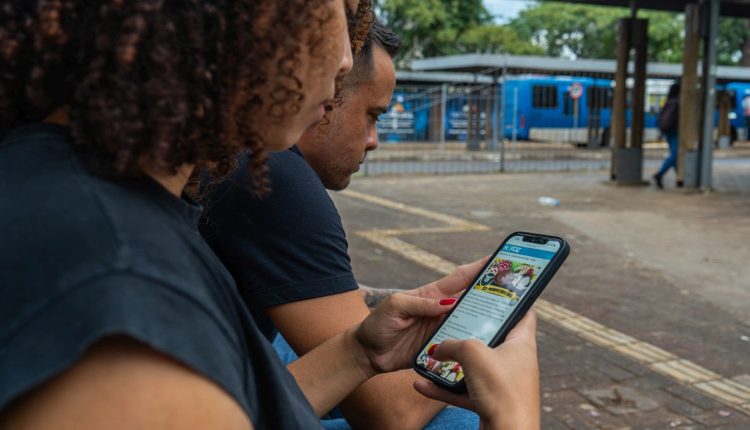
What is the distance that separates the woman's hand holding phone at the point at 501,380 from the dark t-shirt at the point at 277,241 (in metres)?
0.50

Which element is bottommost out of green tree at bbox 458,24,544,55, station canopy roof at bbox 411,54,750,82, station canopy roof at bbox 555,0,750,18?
station canopy roof at bbox 411,54,750,82

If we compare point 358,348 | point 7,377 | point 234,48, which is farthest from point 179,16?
point 358,348

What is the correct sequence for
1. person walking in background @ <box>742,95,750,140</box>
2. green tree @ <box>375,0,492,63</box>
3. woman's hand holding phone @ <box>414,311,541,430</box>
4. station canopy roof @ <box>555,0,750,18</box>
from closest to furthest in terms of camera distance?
woman's hand holding phone @ <box>414,311,541,430</box> → station canopy roof @ <box>555,0,750,18</box> → person walking in background @ <box>742,95,750,140</box> → green tree @ <box>375,0,492,63</box>

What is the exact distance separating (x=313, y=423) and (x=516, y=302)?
0.55m

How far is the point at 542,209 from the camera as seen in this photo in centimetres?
1102

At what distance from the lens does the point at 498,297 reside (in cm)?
158

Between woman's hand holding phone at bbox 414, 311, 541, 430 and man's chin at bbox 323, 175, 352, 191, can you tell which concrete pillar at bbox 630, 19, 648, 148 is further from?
woman's hand holding phone at bbox 414, 311, 541, 430

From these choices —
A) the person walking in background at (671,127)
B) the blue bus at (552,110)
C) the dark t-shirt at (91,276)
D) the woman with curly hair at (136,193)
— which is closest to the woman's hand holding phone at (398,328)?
the woman with curly hair at (136,193)

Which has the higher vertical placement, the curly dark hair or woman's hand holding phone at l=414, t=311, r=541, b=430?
the curly dark hair

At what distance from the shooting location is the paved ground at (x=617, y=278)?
4.00 m

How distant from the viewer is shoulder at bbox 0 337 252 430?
0.78 m

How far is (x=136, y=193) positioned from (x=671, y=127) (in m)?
14.3

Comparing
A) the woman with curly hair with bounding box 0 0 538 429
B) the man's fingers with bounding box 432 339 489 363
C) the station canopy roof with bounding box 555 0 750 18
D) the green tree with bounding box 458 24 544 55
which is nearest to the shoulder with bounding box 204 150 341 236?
the man's fingers with bounding box 432 339 489 363

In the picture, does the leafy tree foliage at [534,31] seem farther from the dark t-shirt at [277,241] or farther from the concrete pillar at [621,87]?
the dark t-shirt at [277,241]
